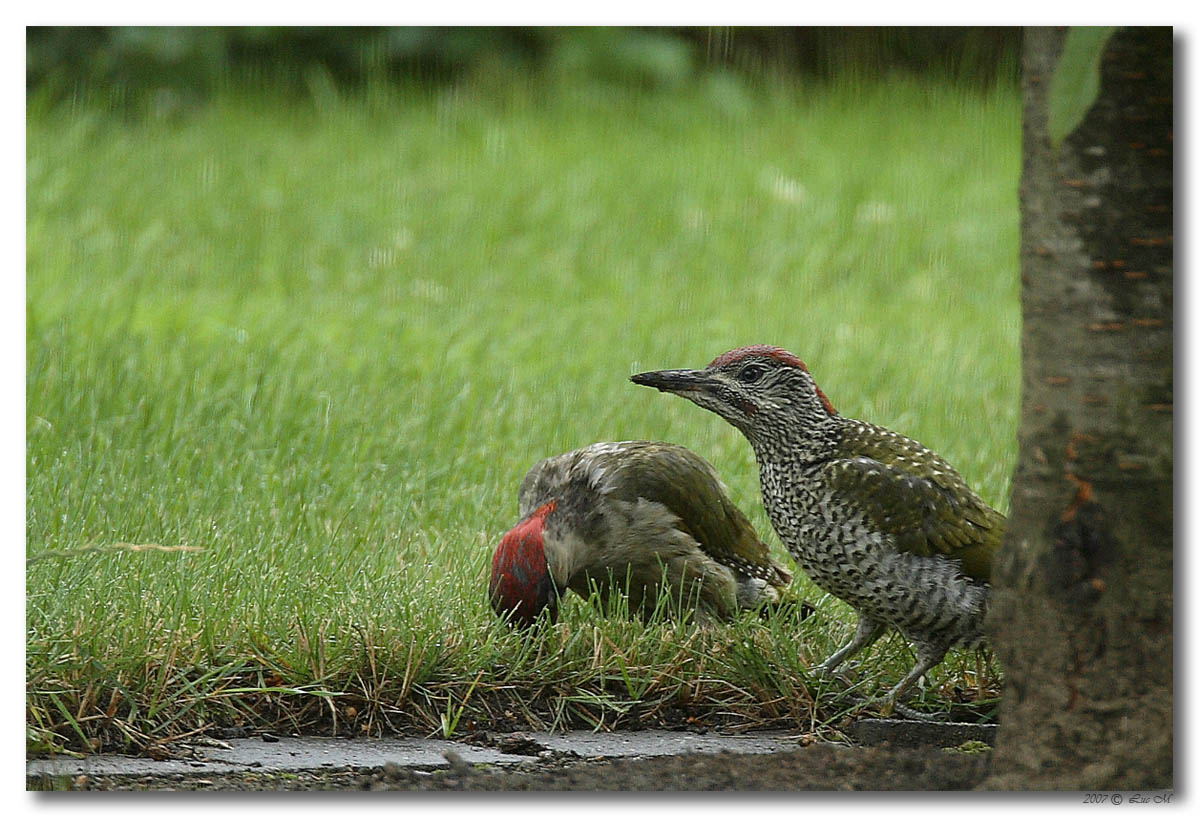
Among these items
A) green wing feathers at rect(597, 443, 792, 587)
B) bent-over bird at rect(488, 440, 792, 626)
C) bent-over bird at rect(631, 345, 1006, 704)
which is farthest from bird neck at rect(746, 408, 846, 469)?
green wing feathers at rect(597, 443, 792, 587)

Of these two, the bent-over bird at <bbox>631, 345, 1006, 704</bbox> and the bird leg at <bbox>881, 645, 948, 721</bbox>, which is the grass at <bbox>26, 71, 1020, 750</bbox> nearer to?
the bird leg at <bbox>881, 645, 948, 721</bbox>

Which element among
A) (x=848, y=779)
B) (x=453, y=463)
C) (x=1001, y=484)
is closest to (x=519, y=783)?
(x=848, y=779)

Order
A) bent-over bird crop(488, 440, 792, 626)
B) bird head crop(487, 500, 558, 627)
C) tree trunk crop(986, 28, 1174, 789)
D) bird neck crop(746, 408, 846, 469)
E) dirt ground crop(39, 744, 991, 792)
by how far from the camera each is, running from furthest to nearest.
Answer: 1. bent-over bird crop(488, 440, 792, 626)
2. bird head crop(487, 500, 558, 627)
3. bird neck crop(746, 408, 846, 469)
4. dirt ground crop(39, 744, 991, 792)
5. tree trunk crop(986, 28, 1174, 789)

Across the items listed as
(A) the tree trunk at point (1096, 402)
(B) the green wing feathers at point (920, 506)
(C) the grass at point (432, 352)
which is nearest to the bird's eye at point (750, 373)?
(B) the green wing feathers at point (920, 506)

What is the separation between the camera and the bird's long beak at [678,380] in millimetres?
3363

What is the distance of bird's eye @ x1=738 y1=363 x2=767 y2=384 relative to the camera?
3.38 m

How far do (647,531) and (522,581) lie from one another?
1.65ft

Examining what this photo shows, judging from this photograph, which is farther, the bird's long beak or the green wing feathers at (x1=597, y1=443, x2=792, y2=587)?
the green wing feathers at (x1=597, y1=443, x2=792, y2=587)

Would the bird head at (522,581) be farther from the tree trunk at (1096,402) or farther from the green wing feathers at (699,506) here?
the tree trunk at (1096,402)

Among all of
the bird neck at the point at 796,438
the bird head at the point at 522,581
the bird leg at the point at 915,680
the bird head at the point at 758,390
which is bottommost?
the bird leg at the point at 915,680

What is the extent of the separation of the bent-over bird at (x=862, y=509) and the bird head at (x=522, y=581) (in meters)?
0.44

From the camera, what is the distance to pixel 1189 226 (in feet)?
10.5

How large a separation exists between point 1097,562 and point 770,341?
103 inches

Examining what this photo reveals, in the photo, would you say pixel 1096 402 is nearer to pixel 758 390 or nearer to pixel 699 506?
pixel 758 390
